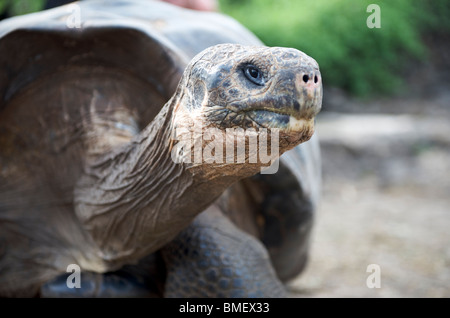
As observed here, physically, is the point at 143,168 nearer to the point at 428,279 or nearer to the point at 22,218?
the point at 22,218

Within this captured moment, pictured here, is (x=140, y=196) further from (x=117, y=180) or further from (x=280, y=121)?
(x=280, y=121)

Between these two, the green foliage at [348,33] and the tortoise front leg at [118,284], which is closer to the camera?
the tortoise front leg at [118,284]

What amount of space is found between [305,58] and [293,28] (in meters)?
7.55

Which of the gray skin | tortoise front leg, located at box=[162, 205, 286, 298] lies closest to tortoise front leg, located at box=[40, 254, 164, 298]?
the gray skin

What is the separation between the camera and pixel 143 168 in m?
1.63

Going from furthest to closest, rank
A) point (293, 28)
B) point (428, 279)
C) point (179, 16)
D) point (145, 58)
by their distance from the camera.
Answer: point (293, 28)
point (428, 279)
point (179, 16)
point (145, 58)

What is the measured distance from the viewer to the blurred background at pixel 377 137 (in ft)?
11.2

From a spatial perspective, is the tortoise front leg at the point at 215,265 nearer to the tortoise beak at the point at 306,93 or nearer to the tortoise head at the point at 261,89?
the tortoise head at the point at 261,89

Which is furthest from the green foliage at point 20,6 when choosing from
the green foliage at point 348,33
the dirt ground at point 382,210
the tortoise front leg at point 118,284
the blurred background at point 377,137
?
the green foliage at point 348,33

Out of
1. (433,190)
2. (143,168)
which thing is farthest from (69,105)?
(433,190)

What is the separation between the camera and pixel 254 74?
1.21 m

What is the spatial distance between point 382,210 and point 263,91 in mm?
3719

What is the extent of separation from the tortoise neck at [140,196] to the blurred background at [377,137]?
1501mm

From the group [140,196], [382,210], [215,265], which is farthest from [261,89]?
[382,210]
